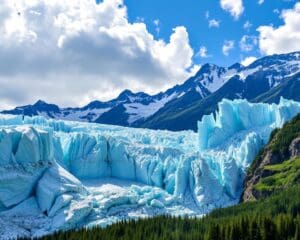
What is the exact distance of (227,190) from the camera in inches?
3228

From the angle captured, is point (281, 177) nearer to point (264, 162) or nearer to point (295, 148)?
point (264, 162)

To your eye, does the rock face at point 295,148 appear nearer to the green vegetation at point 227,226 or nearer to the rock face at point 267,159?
the rock face at point 267,159

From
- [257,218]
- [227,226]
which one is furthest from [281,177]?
[227,226]

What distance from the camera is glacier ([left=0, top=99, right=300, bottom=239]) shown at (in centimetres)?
6506

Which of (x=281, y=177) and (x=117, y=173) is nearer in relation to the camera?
(x=281, y=177)

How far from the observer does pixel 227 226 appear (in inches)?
2062

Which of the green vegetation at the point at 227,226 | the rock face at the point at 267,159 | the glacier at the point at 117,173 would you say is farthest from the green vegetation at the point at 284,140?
the green vegetation at the point at 227,226

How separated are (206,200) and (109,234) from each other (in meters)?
25.4

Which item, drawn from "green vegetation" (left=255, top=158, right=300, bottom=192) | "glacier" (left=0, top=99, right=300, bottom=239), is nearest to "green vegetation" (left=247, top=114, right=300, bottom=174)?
"green vegetation" (left=255, top=158, right=300, bottom=192)

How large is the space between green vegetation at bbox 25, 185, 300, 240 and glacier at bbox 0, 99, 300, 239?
718 cm

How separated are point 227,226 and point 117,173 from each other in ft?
110

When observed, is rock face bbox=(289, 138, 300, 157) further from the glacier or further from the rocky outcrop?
Result: the glacier

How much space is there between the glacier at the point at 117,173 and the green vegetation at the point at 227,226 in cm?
718

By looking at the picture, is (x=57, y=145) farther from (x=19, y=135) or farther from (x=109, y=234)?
(x=109, y=234)
